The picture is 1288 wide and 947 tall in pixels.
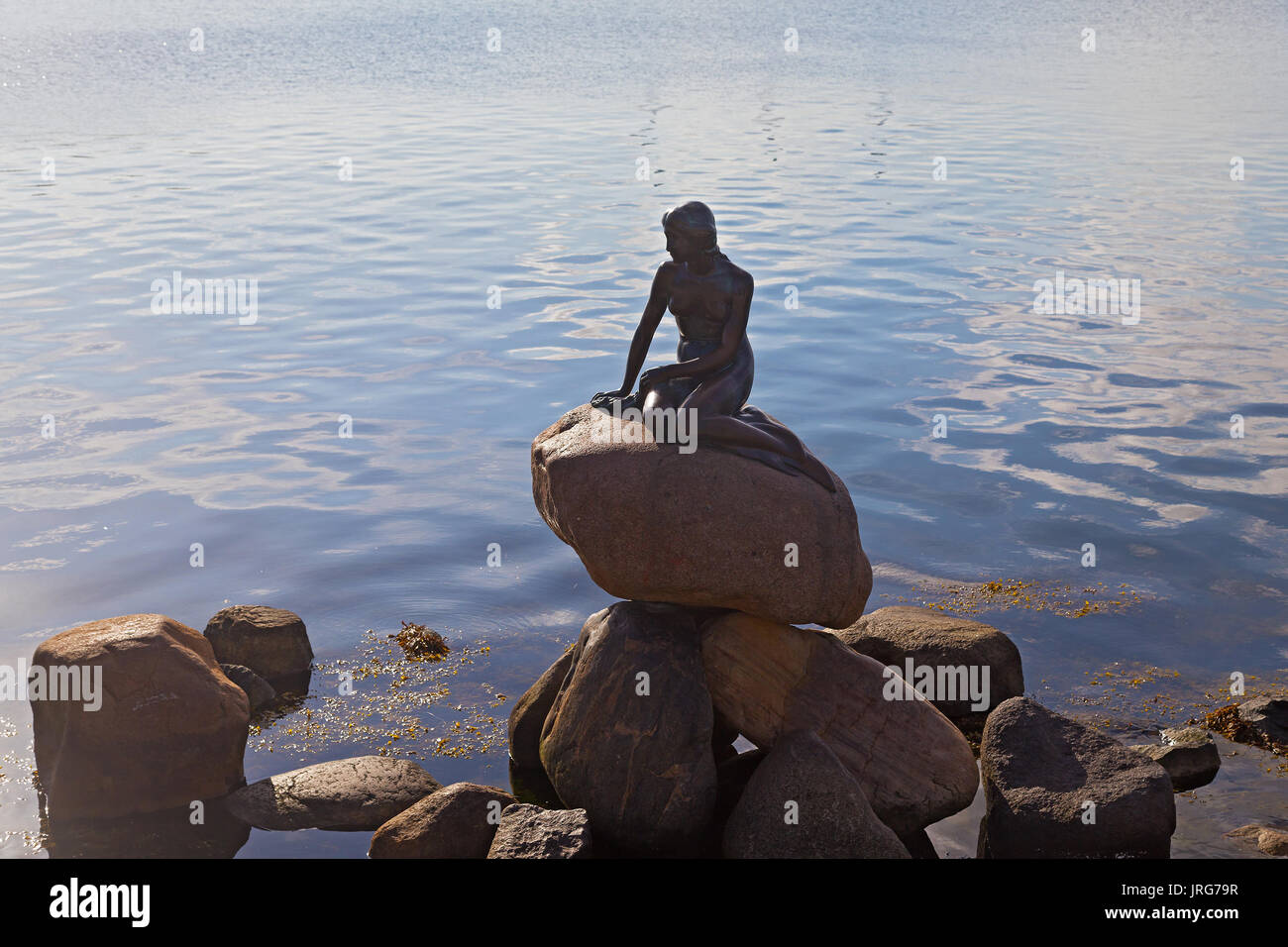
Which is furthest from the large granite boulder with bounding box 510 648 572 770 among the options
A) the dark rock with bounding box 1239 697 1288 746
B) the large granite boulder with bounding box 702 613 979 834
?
the dark rock with bounding box 1239 697 1288 746

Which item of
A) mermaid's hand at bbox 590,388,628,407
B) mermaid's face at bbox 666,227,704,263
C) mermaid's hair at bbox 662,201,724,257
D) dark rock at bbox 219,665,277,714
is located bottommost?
dark rock at bbox 219,665,277,714

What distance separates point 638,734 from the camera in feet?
29.9

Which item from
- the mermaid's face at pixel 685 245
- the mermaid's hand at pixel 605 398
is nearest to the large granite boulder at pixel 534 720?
the mermaid's hand at pixel 605 398

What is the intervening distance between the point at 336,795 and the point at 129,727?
163 cm

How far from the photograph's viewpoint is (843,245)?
27.9 m

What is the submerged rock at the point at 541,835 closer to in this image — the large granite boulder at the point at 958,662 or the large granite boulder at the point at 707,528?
the large granite boulder at the point at 707,528

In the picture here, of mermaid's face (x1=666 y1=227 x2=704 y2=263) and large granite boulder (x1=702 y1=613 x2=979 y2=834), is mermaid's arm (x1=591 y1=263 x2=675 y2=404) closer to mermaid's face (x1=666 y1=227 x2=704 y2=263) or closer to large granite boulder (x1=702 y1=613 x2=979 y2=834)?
mermaid's face (x1=666 y1=227 x2=704 y2=263)

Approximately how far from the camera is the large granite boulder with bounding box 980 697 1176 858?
8.73 metres

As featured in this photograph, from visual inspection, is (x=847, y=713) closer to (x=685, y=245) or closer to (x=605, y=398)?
(x=605, y=398)

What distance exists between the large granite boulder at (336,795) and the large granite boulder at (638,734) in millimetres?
1095

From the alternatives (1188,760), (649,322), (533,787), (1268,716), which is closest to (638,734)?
(533,787)

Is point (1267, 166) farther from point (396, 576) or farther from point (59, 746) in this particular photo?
point (59, 746)

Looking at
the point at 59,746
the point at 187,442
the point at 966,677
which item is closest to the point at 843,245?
the point at 187,442

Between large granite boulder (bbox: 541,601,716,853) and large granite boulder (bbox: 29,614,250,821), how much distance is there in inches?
101
